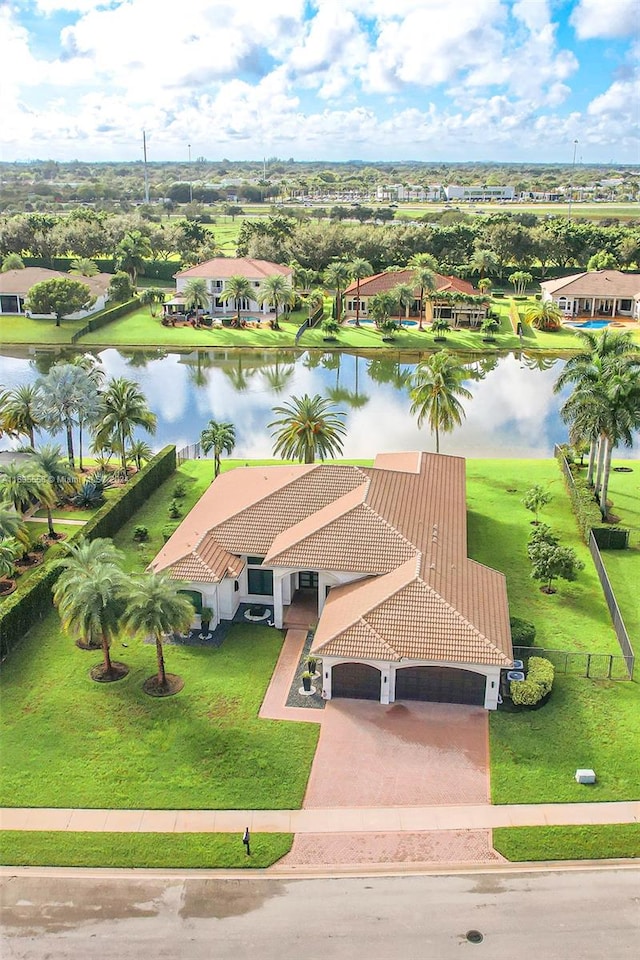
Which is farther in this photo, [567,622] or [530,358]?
[530,358]

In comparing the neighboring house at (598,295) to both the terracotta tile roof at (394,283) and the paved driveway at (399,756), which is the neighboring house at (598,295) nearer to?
the terracotta tile roof at (394,283)

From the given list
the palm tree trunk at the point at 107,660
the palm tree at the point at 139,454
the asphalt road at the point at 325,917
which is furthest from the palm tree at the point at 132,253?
the asphalt road at the point at 325,917

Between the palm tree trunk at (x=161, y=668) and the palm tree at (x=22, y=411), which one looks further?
the palm tree at (x=22, y=411)

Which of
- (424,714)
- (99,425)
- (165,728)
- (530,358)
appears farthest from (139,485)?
(530,358)

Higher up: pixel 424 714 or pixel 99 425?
pixel 99 425

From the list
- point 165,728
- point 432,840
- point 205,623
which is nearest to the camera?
point 432,840

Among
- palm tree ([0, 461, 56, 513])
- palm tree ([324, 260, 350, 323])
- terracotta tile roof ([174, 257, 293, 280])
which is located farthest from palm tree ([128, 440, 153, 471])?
terracotta tile roof ([174, 257, 293, 280])

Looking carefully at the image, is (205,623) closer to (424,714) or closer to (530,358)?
(424,714)
